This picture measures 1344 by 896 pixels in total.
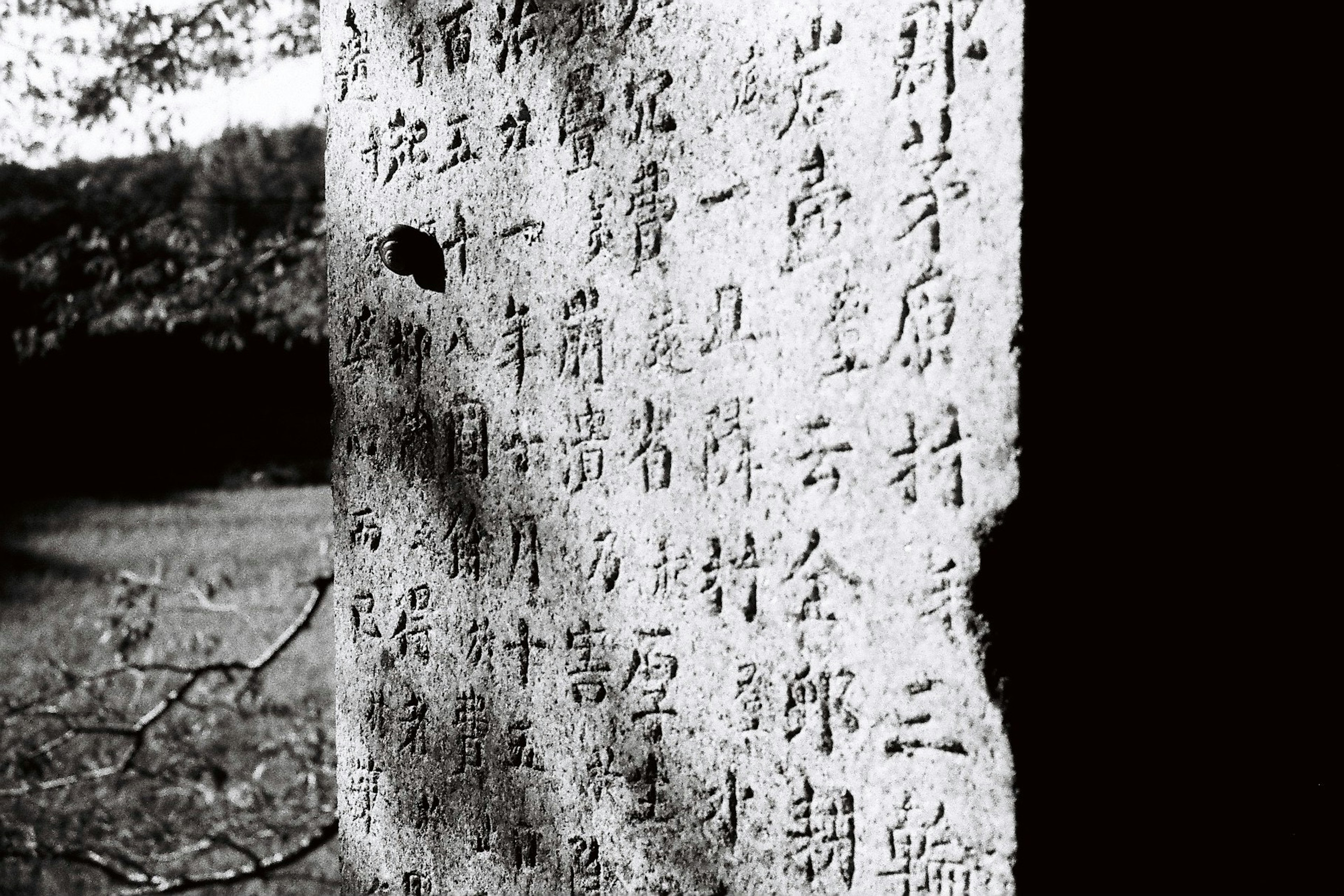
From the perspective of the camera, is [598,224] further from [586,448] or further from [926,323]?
[926,323]

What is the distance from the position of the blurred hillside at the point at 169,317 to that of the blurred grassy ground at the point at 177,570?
140mm

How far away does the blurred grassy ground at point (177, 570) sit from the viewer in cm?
507

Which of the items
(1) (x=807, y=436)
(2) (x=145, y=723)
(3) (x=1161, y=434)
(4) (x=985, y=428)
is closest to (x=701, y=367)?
(1) (x=807, y=436)

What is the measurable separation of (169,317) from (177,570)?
1879 millimetres

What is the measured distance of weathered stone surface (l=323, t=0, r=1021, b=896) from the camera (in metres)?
0.95

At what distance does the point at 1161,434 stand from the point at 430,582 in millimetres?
779

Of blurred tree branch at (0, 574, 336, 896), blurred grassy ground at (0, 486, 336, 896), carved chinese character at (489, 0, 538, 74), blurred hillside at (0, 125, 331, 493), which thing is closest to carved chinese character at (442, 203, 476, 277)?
carved chinese character at (489, 0, 538, 74)

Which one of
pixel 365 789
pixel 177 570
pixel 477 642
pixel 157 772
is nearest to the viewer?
pixel 477 642

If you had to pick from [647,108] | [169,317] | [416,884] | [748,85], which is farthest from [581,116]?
[169,317]

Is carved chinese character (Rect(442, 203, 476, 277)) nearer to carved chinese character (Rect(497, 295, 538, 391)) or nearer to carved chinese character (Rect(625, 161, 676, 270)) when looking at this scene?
carved chinese character (Rect(497, 295, 538, 391))

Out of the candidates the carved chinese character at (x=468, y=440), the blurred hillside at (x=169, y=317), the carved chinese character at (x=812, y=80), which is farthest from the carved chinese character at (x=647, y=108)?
the blurred hillside at (x=169, y=317)

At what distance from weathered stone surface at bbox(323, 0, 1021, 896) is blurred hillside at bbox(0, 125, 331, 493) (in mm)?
2545

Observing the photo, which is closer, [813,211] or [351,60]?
[813,211]

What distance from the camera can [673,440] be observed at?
1.13 meters
